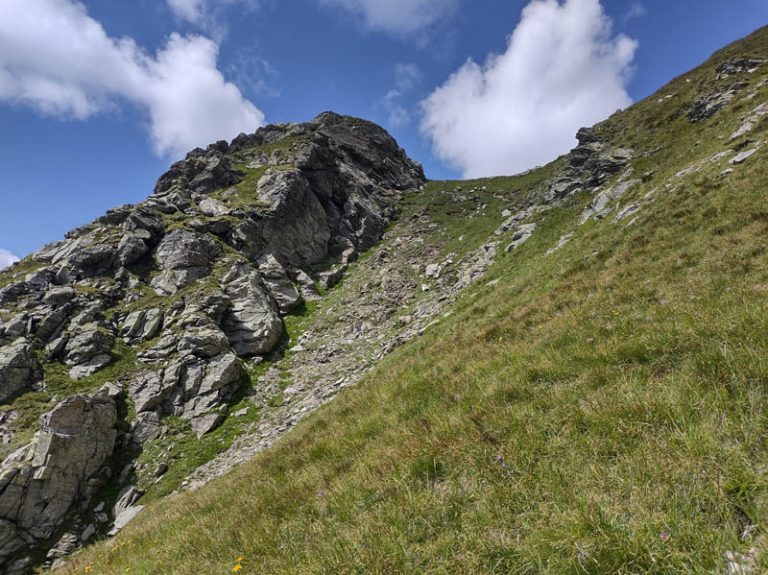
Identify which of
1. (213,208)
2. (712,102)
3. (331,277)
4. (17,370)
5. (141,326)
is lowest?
(712,102)

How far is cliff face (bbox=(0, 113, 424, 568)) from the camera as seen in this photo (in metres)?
22.6

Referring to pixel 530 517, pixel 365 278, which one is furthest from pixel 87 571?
pixel 365 278

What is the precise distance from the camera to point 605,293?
33.6ft

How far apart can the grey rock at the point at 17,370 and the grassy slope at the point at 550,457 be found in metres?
28.6

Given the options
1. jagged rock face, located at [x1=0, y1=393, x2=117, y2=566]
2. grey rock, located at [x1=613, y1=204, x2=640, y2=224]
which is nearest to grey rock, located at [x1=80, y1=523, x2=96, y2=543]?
jagged rock face, located at [x1=0, y1=393, x2=117, y2=566]

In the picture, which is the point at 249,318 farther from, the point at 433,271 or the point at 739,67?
the point at 739,67

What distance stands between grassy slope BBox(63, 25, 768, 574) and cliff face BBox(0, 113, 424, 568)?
1959 cm

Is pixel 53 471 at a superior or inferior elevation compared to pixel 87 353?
inferior

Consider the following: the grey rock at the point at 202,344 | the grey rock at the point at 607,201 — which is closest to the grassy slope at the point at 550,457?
the grey rock at the point at 607,201

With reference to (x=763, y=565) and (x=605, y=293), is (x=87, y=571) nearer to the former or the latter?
(x=763, y=565)

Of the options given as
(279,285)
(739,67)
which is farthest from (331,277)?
(739,67)

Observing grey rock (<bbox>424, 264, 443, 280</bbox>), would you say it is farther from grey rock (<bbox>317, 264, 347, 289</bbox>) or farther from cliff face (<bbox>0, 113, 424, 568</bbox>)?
cliff face (<bbox>0, 113, 424, 568</bbox>)

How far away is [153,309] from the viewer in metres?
35.2

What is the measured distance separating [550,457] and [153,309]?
4046 cm
